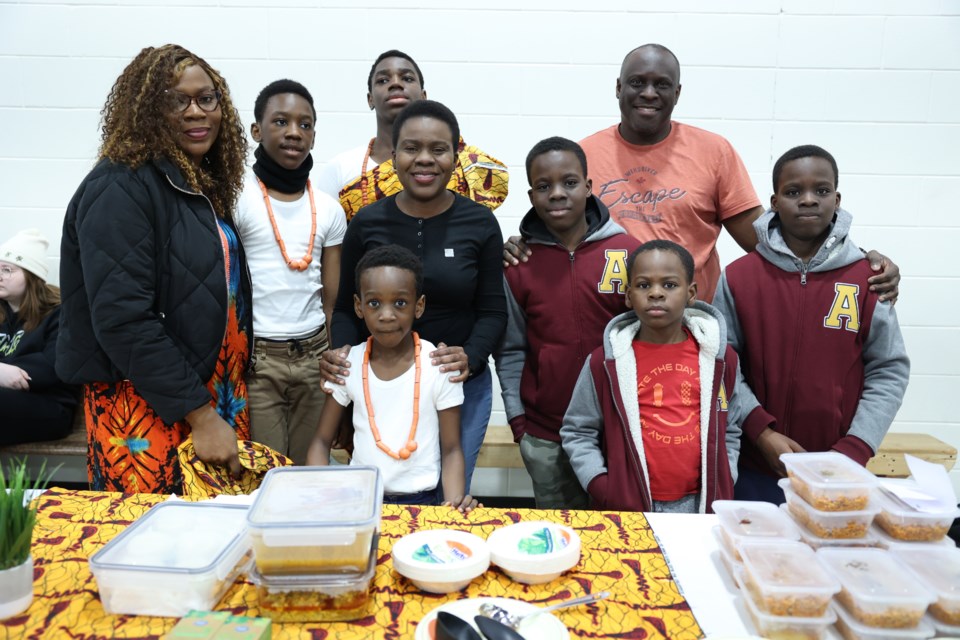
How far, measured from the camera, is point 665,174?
242 cm

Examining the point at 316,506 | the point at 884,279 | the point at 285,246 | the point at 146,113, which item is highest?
the point at 146,113

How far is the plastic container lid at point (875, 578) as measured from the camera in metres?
1.00

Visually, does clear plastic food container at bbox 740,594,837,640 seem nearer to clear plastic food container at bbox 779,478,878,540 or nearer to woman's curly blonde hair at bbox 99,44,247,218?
clear plastic food container at bbox 779,478,878,540

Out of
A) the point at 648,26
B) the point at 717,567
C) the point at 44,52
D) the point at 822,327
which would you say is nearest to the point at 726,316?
the point at 822,327

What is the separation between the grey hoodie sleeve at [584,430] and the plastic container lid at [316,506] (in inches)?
31.1

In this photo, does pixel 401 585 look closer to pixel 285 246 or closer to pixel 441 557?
pixel 441 557

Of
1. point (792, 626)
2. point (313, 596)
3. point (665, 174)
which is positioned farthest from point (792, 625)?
point (665, 174)

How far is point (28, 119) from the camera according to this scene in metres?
3.60

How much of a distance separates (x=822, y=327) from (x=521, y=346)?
0.92 m

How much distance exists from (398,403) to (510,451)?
1748 mm

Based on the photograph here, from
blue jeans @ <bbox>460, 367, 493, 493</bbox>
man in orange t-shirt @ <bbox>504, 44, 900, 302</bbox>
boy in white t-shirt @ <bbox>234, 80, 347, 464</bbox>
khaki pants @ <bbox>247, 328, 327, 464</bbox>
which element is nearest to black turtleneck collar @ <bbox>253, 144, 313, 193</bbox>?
boy in white t-shirt @ <bbox>234, 80, 347, 464</bbox>

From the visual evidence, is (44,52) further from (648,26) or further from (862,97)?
(862,97)

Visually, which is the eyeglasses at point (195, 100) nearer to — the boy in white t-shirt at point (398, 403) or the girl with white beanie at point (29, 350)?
the boy in white t-shirt at point (398, 403)

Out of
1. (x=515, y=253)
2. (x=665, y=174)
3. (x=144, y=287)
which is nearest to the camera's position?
(x=144, y=287)
